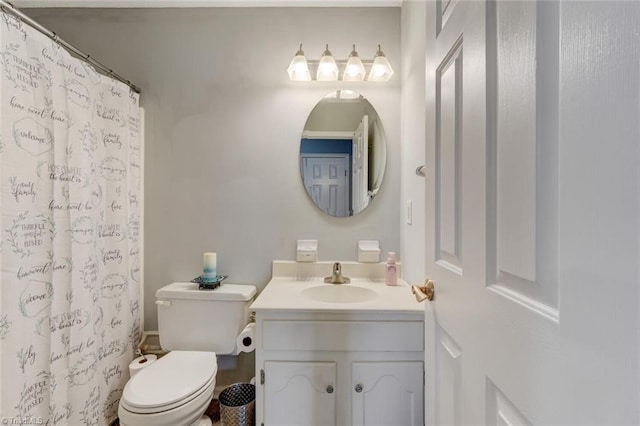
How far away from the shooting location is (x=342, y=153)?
1.78 metres

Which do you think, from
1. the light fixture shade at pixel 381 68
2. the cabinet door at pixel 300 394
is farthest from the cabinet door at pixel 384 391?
the light fixture shade at pixel 381 68

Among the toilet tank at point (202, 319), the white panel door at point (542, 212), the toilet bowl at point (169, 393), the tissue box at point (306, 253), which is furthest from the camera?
the tissue box at point (306, 253)

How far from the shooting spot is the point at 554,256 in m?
0.37

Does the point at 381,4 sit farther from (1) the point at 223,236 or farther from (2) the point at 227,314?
(2) the point at 227,314

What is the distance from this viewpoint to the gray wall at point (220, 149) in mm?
1793

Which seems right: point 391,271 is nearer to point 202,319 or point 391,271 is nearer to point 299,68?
point 202,319

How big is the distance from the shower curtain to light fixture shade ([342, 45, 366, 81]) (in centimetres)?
120

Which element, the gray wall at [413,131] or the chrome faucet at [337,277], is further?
the chrome faucet at [337,277]

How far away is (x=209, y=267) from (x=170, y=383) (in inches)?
22.9

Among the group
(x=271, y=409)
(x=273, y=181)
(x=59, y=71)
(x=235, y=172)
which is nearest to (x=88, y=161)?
(x=59, y=71)

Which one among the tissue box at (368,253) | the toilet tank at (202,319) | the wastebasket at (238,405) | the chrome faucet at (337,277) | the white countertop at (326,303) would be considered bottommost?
the wastebasket at (238,405)

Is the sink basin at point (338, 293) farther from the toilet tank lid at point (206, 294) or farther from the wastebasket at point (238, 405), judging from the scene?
the wastebasket at point (238, 405)

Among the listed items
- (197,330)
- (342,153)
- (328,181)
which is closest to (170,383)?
Result: (197,330)

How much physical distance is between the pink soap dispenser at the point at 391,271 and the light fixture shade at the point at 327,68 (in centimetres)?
105
